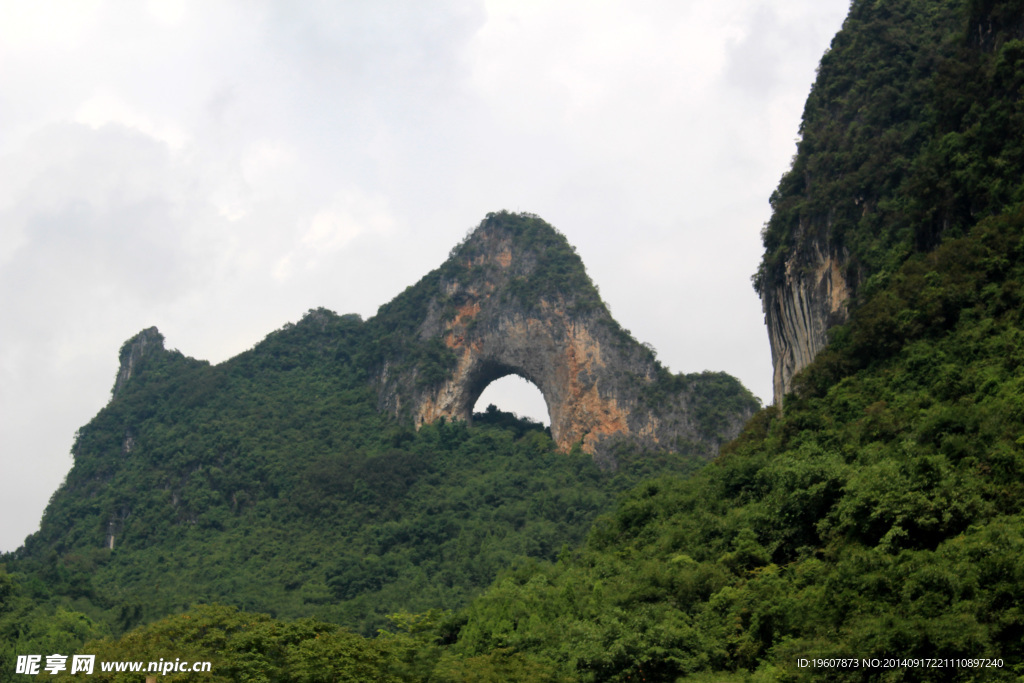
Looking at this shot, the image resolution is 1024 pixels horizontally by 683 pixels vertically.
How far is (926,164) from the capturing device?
20766mm

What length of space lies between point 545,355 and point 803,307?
23501 millimetres

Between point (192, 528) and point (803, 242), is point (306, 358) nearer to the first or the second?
point (192, 528)

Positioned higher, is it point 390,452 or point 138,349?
point 138,349

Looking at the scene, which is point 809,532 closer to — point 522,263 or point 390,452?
point 390,452

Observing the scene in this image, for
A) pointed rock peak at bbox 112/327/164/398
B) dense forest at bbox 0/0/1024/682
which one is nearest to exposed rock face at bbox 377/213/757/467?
dense forest at bbox 0/0/1024/682

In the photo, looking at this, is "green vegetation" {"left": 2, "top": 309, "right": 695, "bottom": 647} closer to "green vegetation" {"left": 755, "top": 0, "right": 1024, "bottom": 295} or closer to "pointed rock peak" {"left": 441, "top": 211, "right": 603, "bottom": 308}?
"pointed rock peak" {"left": 441, "top": 211, "right": 603, "bottom": 308}

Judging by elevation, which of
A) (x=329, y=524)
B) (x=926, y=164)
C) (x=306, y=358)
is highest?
(x=306, y=358)

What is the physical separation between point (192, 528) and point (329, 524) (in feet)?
22.7

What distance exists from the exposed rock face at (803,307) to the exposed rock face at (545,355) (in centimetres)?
1783

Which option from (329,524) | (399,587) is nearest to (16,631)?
(399,587)

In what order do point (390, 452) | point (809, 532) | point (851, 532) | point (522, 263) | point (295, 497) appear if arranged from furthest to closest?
point (522, 263), point (390, 452), point (295, 497), point (809, 532), point (851, 532)

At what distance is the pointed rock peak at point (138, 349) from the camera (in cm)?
5925

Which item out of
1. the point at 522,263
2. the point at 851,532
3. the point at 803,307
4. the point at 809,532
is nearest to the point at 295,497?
the point at 522,263

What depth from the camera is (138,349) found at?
196ft
